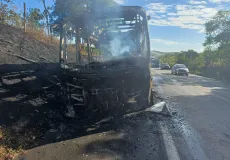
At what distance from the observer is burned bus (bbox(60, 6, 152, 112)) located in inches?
200

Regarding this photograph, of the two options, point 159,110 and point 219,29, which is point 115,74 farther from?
point 219,29

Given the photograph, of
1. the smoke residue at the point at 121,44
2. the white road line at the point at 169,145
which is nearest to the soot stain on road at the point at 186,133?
the white road line at the point at 169,145

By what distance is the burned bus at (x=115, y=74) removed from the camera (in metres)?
5.07

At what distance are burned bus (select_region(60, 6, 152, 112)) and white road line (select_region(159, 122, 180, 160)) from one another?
1246 millimetres

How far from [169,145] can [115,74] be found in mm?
2210

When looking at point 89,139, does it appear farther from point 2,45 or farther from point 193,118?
point 2,45

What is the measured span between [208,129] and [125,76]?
2.40 meters

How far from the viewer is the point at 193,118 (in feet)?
19.1

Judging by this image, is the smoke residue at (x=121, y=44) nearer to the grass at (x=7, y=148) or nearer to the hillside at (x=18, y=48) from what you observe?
the hillside at (x=18, y=48)

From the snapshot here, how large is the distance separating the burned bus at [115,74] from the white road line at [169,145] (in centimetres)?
125

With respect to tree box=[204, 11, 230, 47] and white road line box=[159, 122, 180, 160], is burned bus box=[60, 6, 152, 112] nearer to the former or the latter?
white road line box=[159, 122, 180, 160]

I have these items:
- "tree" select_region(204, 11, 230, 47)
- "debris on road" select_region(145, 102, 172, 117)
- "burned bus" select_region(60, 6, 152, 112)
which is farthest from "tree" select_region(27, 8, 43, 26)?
"tree" select_region(204, 11, 230, 47)

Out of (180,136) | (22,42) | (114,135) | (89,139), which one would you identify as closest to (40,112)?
(89,139)

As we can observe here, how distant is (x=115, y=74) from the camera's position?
5.26 metres
